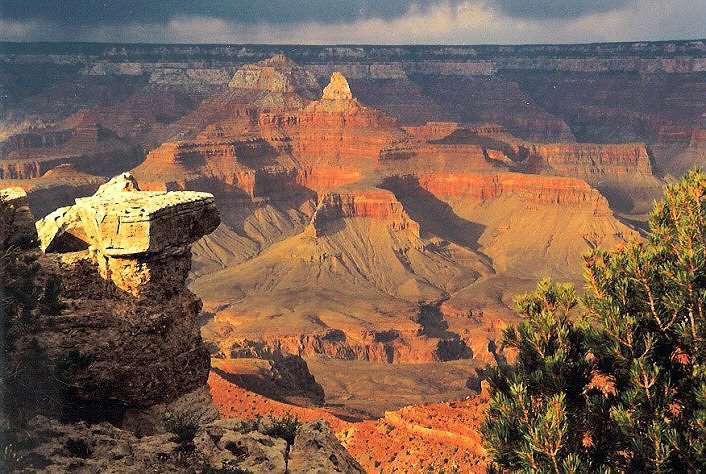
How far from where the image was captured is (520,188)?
470 feet

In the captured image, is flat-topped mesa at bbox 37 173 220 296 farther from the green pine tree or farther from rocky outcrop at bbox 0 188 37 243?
the green pine tree

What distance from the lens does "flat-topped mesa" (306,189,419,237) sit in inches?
4968

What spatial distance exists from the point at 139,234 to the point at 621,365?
1067cm

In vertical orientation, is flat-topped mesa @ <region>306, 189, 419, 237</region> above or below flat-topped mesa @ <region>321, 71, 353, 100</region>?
below

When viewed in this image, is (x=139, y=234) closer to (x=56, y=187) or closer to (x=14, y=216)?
(x=14, y=216)

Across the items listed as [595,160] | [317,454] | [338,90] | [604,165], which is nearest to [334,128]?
[338,90]

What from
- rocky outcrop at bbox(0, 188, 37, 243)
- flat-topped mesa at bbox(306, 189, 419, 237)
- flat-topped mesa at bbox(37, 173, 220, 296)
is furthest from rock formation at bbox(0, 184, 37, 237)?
flat-topped mesa at bbox(306, 189, 419, 237)

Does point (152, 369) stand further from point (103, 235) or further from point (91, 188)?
point (91, 188)

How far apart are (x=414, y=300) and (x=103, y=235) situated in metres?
86.6

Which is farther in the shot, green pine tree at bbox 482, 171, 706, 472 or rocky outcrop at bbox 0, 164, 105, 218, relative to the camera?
rocky outcrop at bbox 0, 164, 105, 218

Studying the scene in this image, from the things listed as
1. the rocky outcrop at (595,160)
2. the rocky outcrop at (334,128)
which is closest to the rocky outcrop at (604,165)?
the rocky outcrop at (595,160)

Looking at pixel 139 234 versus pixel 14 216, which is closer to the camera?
pixel 139 234

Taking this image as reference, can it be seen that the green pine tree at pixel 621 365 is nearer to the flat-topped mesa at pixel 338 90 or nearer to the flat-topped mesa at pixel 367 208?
the flat-topped mesa at pixel 367 208

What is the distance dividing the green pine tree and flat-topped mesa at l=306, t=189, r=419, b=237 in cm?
10725
